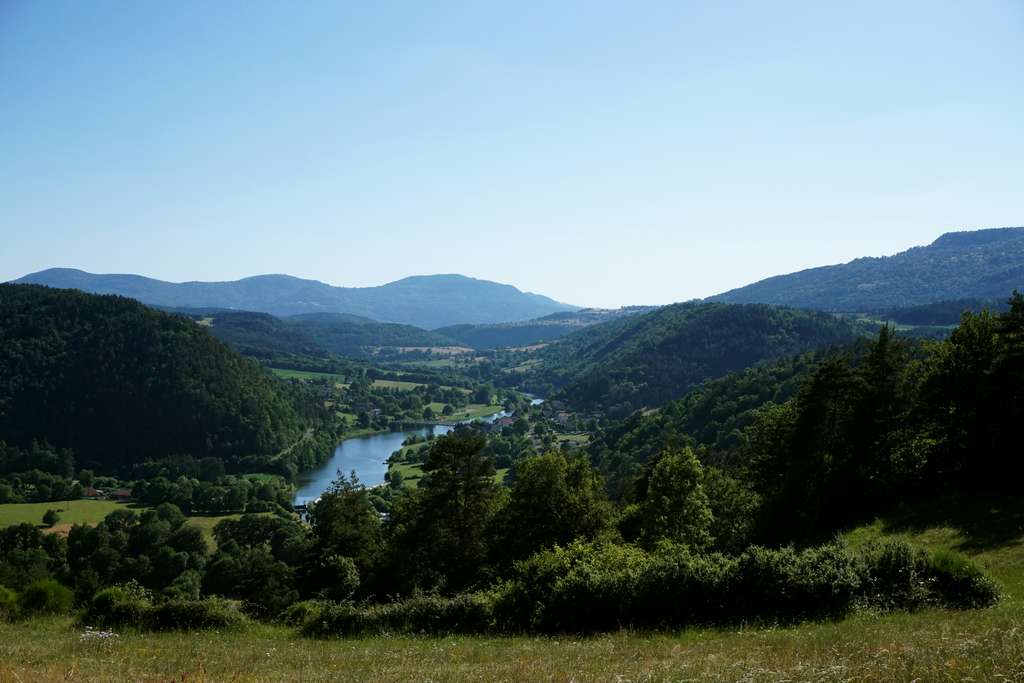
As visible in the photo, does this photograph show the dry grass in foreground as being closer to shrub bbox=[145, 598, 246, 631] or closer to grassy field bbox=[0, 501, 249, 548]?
shrub bbox=[145, 598, 246, 631]

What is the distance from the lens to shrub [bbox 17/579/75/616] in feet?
72.1

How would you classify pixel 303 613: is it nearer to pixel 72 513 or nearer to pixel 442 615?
pixel 442 615

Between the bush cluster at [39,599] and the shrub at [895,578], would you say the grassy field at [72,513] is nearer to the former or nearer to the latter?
the bush cluster at [39,599]

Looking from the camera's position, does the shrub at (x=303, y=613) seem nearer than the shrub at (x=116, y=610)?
No

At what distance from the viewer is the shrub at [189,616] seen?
2005 centimetres

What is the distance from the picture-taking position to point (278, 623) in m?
21.9

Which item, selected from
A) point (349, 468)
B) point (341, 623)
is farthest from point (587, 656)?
point (349, 468)

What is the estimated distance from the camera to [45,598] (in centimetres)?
2228

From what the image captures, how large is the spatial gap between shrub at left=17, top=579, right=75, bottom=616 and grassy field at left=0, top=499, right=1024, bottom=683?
2.14 metres

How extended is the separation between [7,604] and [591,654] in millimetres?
20874

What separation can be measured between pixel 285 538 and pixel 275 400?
111011 mm

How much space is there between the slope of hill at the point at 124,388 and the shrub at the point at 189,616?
508 ft

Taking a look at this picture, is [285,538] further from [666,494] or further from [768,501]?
[768,501]

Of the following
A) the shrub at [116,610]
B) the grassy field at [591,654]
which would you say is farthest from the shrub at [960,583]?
the shrub at [116,610]
